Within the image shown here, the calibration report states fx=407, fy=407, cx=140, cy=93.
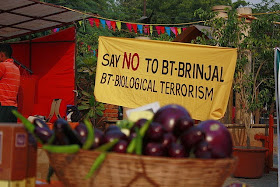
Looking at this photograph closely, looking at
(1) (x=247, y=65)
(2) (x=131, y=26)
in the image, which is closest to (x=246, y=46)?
(1) (x=247, y=65)

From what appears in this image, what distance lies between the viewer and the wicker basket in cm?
117

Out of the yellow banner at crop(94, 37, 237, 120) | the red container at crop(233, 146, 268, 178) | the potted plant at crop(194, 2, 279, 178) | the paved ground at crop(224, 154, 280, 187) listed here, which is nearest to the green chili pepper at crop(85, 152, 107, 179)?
the yellow banner at crop(94, 37, 237, 120)

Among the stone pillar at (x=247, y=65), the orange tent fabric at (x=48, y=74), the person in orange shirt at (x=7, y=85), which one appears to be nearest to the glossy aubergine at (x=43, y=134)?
the person in orange shirt at (x=7, y=85)

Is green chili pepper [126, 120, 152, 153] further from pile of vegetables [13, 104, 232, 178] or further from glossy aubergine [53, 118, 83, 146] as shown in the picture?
glossy aubergine [53, 118, 83, 146]

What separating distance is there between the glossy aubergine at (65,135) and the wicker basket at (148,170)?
0.16ft

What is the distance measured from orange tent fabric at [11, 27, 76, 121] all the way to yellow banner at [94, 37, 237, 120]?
11.6ft

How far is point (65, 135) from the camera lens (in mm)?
1269

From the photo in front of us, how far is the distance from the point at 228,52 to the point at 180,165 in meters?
5.65

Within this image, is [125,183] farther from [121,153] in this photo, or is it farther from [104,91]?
[104,91]

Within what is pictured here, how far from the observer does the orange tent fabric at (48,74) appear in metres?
10.0

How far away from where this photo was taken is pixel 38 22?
981cm

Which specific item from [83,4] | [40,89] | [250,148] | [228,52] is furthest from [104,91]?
[83,4]

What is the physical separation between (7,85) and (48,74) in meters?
5.64

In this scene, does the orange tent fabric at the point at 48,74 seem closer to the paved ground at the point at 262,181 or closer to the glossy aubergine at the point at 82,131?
the paved ground at the point at 262,181
